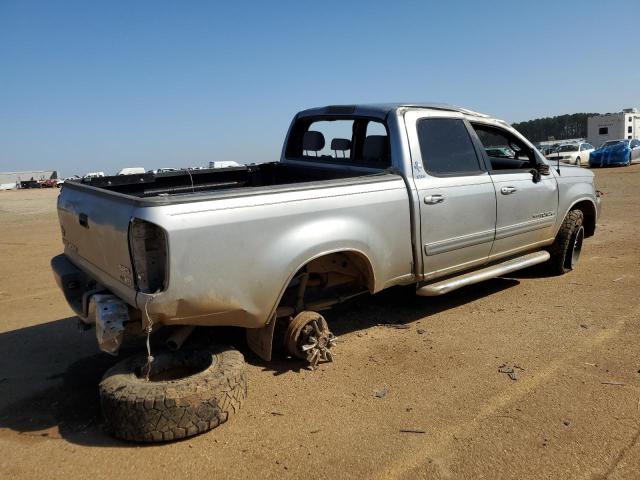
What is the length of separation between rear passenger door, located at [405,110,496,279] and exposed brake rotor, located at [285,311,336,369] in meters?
1.04

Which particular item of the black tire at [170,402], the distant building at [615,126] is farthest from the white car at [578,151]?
the black tire at [170,402]

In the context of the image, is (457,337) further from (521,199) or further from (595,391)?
(521,199)

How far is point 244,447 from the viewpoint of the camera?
298 cm

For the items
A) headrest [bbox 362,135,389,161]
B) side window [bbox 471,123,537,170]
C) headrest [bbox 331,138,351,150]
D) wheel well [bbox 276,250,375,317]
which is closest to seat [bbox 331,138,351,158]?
headrest [bbox 331,138,351,150]

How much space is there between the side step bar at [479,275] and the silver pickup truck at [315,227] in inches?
0.7

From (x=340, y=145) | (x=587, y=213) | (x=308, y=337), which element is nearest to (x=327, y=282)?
(x=308, y=337)

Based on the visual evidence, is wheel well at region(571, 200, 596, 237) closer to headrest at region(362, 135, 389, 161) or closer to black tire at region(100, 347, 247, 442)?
headrest at region(362, 135, 389, 161)

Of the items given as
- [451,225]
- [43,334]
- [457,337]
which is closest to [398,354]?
[457,337]

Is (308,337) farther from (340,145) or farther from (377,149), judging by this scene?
(340,145)

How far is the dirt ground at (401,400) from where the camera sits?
2793mm

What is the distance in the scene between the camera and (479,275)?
16.2 ft

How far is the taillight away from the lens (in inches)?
117

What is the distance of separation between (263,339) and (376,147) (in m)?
2.07

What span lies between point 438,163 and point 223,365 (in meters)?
2.46
